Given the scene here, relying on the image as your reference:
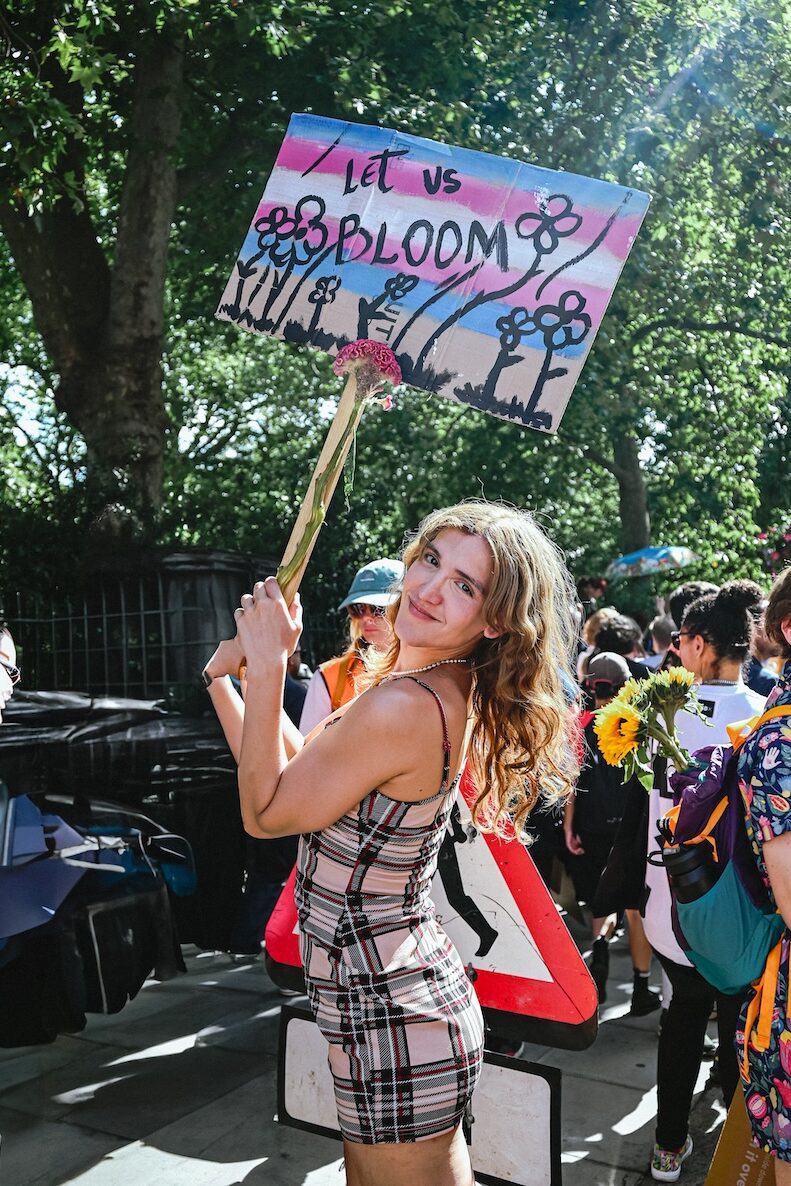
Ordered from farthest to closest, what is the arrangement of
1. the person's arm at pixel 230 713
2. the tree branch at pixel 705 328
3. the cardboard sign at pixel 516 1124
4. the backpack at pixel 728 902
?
the tree branch at pixel 705 328, the cardboard sign at pixel 516 1124, the person's arm at pixel 230 713, the backpack at pixel 728 902

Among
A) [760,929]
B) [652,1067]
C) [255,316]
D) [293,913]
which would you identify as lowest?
[652,1067]

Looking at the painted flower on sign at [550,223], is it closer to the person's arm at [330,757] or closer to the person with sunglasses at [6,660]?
the person's arm at [330,757]

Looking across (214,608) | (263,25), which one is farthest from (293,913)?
(263,25)

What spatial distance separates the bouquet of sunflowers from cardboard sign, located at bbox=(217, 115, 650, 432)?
0.73 metres

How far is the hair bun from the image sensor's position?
405 centimetres

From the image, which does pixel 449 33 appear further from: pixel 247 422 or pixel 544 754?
pixel 247 422

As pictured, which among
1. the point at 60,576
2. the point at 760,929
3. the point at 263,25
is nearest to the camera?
the point at 760,929

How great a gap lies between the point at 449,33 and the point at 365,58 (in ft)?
3.73

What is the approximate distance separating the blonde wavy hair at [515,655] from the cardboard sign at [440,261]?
383 mm

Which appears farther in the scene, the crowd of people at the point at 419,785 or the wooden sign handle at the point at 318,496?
the wooden sign handle at the point at 318,496

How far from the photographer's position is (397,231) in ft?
8.86

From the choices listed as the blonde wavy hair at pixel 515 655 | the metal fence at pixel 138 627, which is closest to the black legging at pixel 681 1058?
the blonde wavy hair at pixel 515 655

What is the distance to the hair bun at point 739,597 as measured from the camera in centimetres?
405

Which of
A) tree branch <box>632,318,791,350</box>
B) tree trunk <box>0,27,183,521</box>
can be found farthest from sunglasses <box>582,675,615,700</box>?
tree branch <box>632,318,791,350</box>
